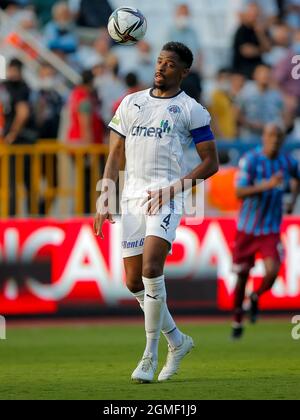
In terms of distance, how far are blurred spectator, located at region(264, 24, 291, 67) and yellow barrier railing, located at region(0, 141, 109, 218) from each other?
17.4 ft

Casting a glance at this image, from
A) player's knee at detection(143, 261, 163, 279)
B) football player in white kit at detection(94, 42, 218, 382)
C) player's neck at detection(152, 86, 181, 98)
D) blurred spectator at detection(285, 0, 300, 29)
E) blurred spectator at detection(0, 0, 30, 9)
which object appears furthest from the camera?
blurred spectator at detection(285, 0, 300, 29)

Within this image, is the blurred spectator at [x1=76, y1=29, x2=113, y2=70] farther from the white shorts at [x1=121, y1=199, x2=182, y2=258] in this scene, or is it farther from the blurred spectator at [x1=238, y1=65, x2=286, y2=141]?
Result: the white shorts at [x1=121, y1=199, x2=182, y2=258]

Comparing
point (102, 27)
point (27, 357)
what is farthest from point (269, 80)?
point (27, 357)

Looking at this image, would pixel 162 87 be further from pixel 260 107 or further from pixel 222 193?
pixel 260 107

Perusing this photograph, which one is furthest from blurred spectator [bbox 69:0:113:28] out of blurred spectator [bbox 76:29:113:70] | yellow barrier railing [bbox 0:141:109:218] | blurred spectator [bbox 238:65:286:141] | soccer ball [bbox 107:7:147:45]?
soccer ball [bbox 107:7:147:45]

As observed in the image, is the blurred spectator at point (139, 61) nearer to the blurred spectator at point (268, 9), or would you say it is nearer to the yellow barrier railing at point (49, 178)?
the yellow barrier railing at point (49, 178)

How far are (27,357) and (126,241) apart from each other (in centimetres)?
289

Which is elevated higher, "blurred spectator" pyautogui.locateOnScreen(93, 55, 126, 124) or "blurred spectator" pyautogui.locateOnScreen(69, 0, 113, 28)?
"blurred spectator" pyautogui.locateOnScreen(69, 0, 113, 28)

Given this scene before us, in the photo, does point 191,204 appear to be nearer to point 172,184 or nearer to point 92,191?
point 92,191

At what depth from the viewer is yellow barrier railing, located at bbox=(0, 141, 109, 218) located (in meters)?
16.2

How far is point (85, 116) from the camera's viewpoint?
54.6 feet

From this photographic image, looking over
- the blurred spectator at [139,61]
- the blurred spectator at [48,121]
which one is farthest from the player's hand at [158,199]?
the blurred spectator at [139,61]

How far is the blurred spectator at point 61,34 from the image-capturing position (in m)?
19.2

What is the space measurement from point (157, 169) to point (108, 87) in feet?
27.8
